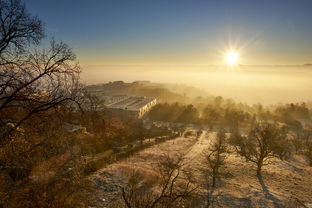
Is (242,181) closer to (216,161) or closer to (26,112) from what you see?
(216,161)

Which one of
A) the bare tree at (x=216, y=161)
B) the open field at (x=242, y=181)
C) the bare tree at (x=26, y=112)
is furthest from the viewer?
the bare tree at (x=216, y=161)

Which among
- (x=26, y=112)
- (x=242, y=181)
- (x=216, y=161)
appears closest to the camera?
(x=26, y=112)

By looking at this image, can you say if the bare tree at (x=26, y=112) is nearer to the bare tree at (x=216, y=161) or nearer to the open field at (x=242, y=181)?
the open field at (x=242, y=181)

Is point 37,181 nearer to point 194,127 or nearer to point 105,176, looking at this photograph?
point 105,176

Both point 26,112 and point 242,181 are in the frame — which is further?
point 242,181

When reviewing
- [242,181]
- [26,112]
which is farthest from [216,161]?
[26,112]

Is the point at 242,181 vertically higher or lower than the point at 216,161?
lower

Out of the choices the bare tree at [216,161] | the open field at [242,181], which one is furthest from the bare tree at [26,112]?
A: the bare tree at [216,161]

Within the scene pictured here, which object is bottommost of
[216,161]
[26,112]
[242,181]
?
[242,181]

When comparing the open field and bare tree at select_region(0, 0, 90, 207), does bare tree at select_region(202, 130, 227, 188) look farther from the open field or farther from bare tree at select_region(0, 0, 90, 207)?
bare tree at select_region(0, 0, 90, 207)

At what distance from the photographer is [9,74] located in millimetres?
7973

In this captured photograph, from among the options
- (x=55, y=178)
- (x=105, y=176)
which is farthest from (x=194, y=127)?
(x=55, y=178)

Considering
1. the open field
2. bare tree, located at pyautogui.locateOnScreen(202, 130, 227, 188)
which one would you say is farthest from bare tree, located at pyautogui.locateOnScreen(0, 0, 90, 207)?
bare tree, located at pyautogui.locateOnScreen(202, 130, 227, 188)

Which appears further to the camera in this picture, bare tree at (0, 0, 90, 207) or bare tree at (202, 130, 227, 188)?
bare tree at (202, 130, 227, 188)
